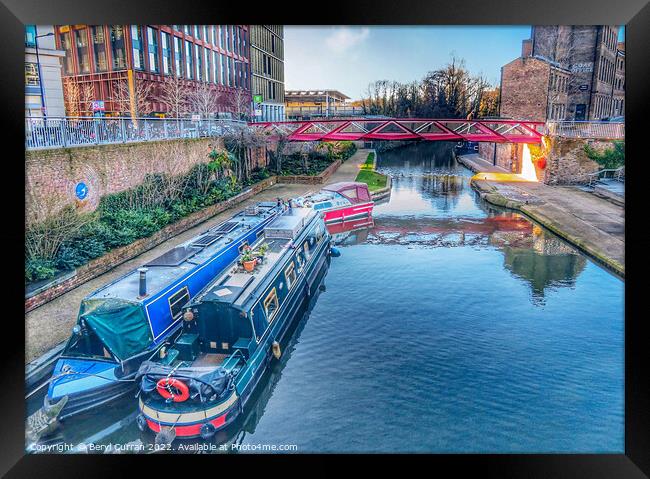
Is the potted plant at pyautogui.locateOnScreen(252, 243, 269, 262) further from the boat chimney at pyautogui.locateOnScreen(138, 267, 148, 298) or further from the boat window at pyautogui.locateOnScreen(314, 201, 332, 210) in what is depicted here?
the boat window at pyautogui.locateOnScreen(314, 201, 332, 210)

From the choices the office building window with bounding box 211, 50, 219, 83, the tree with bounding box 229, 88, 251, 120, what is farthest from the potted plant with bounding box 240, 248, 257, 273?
the tree with bounding box 229, 88, 251, 120

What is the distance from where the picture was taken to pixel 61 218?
34.9 ft

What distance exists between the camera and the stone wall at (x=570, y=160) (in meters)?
20.9

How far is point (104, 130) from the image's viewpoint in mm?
12656

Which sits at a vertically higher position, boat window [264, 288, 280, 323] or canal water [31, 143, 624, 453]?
boat window [264, 288, 280, 323]

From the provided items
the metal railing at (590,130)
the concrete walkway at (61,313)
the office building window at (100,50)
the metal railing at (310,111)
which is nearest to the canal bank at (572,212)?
the metal railing at (590,130)

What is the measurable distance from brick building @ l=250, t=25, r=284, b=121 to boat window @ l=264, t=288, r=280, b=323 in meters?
13.0

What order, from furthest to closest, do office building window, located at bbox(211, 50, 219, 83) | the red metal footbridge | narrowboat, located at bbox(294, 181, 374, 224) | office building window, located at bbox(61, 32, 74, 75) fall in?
office building window, located at bbox(211, 50, 219, 83), the red metal footbridge, narrowboat, located at bbox(294, 181, 374, 224), office building window, located at bbox(61, 32, 74, 75)

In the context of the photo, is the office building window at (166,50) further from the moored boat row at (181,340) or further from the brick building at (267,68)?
the moored boat row at (181,340)

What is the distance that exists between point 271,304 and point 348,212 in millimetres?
8303

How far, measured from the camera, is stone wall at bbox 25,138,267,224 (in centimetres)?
1037

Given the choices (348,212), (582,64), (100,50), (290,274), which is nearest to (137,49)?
(100,50)
